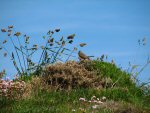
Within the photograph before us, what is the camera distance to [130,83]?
18.4 metres

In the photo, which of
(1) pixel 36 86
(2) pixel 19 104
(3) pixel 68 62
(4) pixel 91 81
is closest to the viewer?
(2) pixel 19 104

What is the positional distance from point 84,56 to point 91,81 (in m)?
2.05

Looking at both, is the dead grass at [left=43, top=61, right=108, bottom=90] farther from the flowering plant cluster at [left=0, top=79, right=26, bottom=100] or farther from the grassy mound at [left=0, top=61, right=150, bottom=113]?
the flowering plant cluster at [left=0, top=79, right=26, bottom=100]

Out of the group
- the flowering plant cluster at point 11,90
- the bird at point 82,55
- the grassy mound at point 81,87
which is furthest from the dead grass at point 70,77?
the flowering plant cluster at point 11,90

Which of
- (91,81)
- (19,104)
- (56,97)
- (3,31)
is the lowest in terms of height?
(19,104)

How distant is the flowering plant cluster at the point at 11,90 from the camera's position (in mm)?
13625

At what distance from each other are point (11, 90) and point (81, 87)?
4.23 meters

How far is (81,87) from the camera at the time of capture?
17281 millimetres

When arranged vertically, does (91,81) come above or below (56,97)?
above

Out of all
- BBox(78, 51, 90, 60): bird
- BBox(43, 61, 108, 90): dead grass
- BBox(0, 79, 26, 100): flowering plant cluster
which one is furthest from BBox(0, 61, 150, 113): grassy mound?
BBox(78, 51, 90, 60): bird

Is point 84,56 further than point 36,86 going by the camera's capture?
Yes

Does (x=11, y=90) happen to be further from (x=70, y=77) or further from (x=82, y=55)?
(x=82, y=55)

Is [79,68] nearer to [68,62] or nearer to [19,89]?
[68,62]

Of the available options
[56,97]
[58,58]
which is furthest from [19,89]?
[58,58]
